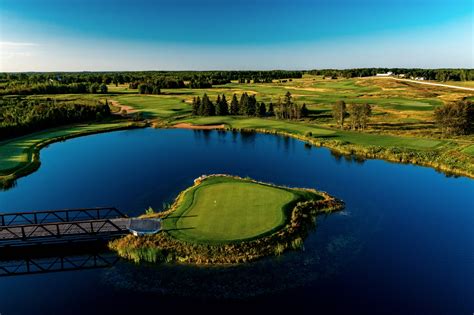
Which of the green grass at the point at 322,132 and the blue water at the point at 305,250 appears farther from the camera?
the green grass at the point at 322,132

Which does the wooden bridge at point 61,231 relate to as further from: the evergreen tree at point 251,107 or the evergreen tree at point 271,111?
the evergreen tree at point 271,111

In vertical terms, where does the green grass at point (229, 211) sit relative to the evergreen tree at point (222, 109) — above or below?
below

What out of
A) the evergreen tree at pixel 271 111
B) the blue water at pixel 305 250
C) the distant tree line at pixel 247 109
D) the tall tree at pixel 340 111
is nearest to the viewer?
the blue water at pixel 305 250

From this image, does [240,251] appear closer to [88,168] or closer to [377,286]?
[377,286]

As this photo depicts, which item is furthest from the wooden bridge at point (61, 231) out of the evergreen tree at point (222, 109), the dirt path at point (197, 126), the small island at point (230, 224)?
the evergreen tree at point (222, 109)

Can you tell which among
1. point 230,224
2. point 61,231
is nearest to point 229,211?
point 230,224

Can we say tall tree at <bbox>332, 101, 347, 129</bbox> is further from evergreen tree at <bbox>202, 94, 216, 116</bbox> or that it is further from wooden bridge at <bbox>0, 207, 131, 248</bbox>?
wooden bridge at <bbox>0, 207, 131, 248</bbox>
